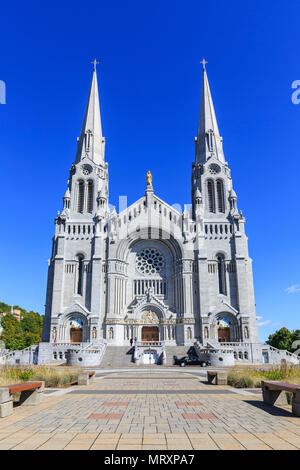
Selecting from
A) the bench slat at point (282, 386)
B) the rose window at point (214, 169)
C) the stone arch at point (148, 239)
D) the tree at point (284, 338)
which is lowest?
the bench slat at point (282, 386)

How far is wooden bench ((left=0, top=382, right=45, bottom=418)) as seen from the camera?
25.0 ft

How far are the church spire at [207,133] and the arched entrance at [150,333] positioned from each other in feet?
79.4

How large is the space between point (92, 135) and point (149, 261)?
20.3 meters

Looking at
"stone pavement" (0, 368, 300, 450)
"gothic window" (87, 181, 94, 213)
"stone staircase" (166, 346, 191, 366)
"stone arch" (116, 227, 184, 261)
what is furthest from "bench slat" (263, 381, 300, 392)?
"gothic window" (87, 181, 94, 213)

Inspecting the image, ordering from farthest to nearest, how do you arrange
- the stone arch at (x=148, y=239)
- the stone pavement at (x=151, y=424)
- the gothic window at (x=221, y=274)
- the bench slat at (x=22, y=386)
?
the stone arch at (x=148, y=239) → the gothic window at (x=221, y=274) → the bench slat at (x=22, y=386) → the stone pavement at (x=151, y=424)

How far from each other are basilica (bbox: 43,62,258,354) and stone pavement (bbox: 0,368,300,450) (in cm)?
3017

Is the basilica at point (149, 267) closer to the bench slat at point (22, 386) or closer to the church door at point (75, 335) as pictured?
the church door at point (75, 335)

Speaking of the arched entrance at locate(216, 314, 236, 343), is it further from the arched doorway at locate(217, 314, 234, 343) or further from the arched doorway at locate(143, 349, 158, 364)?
the arched doorway at locate(143, 349, 158, 364)

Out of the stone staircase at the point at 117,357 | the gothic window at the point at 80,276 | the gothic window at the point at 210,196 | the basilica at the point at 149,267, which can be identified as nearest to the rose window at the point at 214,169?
the basilica at the point at 149,267

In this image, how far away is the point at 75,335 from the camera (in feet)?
136

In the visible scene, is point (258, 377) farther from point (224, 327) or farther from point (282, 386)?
point (224, 327)

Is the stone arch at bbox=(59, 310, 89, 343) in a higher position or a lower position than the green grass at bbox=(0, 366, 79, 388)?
higher

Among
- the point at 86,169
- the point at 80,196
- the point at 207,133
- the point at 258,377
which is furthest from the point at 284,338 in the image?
the point at 258,377

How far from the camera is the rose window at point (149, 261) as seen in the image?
45719 millimetres
